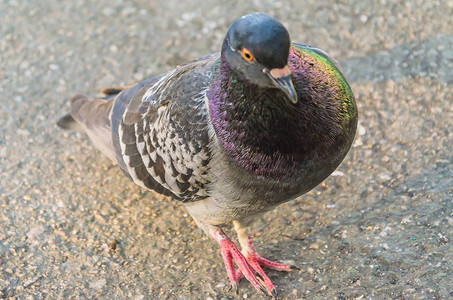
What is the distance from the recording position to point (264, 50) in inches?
125

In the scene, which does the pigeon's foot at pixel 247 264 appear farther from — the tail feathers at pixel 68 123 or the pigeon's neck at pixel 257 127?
the tail feathers at pixel 68 123

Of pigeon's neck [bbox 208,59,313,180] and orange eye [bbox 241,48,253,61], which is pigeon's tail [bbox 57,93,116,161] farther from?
orange eye [bbox 241,48,253,61]

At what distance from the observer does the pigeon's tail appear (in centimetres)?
480

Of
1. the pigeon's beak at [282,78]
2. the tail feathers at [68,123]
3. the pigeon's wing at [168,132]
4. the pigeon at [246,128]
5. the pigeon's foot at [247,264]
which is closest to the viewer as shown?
the pigeon's beak at [282,78]

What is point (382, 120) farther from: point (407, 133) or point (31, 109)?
point (31, 109)

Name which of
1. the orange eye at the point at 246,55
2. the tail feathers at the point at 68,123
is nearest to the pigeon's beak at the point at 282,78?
the orange eye at the point at 246,55

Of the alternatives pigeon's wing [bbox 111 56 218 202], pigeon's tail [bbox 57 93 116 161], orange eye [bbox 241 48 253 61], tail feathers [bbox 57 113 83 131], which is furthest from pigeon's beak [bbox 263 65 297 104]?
tail feathers [bbox 57 113 83 131]

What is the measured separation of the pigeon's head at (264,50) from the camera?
3.18 m

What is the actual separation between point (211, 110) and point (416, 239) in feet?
6.04

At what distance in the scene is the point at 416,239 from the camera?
4363 mm

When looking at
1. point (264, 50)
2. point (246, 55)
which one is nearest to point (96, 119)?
point (246, 55)

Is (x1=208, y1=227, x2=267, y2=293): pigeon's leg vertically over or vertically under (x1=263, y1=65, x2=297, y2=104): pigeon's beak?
under

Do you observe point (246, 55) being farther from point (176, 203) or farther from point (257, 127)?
point (176, 203)

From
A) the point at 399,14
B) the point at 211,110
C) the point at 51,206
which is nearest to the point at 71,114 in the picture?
the point at 51,206
